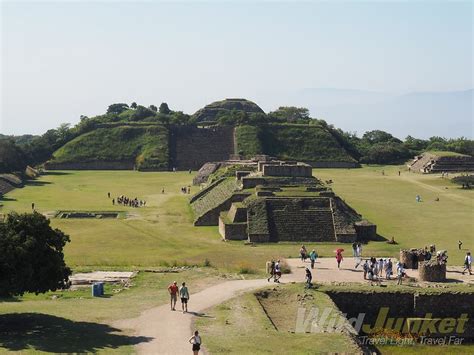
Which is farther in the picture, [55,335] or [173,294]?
[173,294]

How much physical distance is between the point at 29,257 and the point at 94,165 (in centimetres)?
7426

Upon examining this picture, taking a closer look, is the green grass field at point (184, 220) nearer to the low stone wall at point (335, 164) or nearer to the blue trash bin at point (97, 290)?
the blue trash bin at point (97, 290)

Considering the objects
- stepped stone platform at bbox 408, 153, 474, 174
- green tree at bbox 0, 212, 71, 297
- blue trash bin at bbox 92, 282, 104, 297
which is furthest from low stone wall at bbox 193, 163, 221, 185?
green tree at bbox 0, 212, 71, 297

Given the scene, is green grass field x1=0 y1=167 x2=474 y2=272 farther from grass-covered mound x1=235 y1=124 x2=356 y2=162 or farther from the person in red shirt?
grass-covered mound x1=235 y1=124 x2=356 y2=162

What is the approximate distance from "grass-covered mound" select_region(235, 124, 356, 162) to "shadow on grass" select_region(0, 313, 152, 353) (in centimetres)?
7533

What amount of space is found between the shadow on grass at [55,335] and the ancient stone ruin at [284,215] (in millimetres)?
19753

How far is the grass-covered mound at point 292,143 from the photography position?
97812 mm

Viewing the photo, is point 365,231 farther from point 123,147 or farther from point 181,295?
point 123,147

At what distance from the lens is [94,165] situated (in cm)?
9300

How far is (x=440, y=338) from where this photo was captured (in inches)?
949

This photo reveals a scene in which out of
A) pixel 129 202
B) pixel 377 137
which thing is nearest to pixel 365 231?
pixel 129 202

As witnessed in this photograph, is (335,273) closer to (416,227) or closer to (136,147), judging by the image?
(416,227)

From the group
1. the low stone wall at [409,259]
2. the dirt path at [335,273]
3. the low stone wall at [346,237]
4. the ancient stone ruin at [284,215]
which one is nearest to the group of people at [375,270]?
the dirt path at [335,273]

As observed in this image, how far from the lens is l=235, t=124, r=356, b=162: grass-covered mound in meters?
97.8
